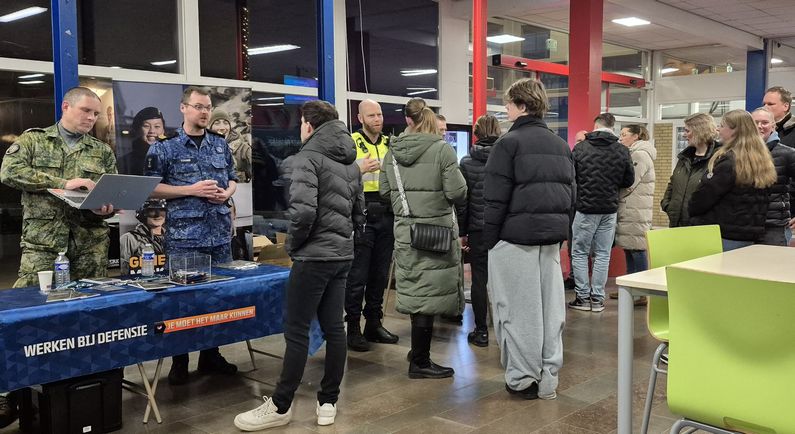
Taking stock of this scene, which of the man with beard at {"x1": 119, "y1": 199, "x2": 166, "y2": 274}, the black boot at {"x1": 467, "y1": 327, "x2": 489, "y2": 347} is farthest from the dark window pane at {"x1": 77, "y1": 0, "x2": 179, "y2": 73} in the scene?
the black boot at {"x1": 467, "y1": 327, "x2": 489, "y2": 347}

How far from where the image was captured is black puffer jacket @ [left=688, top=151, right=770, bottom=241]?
377 centimetres

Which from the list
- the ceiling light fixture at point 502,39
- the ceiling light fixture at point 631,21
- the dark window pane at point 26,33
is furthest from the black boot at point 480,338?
the ceiling light fixture at point 631,21

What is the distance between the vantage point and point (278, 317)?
3.57 metres

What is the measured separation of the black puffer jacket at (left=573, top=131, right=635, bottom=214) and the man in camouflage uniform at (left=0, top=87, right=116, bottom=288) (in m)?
3.85

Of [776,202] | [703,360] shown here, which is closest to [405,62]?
[776,202]

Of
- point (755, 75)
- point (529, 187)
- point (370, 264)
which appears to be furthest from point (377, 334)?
point (755, 75)

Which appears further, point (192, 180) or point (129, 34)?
point (129, 34)

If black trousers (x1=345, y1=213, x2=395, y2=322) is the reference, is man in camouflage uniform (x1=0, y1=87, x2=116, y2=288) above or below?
above

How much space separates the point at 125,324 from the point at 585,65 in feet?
20.2

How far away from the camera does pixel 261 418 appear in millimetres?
3170

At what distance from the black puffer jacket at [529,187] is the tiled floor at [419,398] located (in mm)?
883

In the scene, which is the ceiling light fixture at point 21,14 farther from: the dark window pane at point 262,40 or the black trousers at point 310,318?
the black trousers at point 310,318

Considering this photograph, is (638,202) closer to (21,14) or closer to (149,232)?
(149,232)

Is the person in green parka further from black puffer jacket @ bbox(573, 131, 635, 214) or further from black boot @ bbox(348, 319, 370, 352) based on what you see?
black puffer jacket @ bbox(573, 131, 635, 214)
